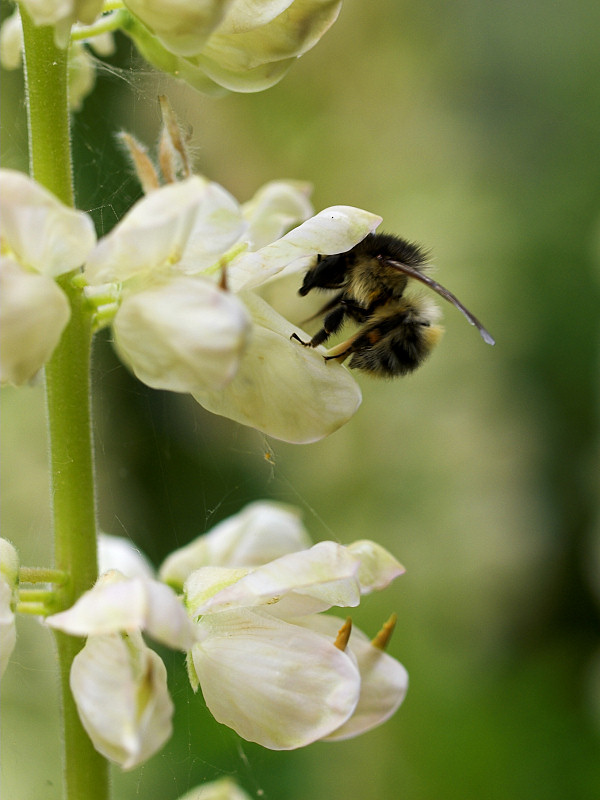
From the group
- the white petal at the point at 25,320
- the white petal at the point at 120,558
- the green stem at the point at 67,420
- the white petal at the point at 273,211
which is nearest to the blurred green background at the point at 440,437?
the white petal at the point at 120,558

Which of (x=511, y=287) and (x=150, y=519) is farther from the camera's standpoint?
(x=511, y=287)

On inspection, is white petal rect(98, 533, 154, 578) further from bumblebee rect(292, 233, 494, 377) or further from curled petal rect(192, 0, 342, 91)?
curled petal rect(192, 0, 342, 91)

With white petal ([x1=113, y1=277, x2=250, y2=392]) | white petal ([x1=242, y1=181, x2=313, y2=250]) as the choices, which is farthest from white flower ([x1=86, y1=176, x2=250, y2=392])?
white petal ([x1=242, y1=181, x2=313, y2=250])

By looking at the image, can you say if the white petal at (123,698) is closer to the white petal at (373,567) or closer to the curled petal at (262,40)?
the white petal at (373,567)

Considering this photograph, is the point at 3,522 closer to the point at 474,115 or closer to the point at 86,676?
the point at 86,676

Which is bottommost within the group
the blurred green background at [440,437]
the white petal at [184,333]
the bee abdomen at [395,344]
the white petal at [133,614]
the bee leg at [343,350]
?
the blurred green background at [440,437]

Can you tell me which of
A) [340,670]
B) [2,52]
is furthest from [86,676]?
[2,52]
